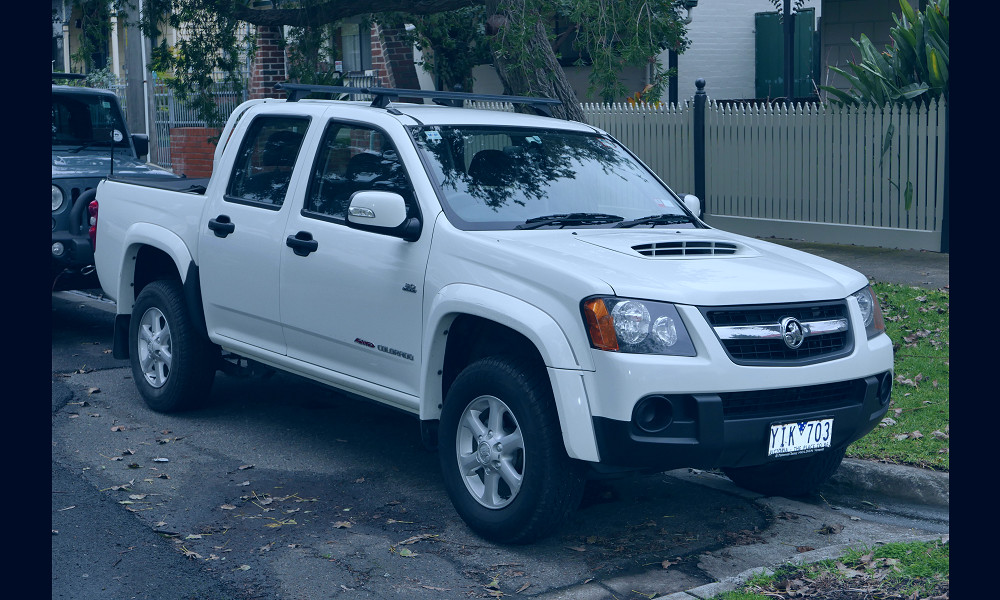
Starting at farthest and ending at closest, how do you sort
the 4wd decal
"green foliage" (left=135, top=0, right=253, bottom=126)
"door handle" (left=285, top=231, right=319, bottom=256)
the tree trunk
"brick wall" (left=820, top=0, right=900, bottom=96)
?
"brick wall" (left=820, top=0, right=900, bottom=96) → "green foliage" (left=135, top=0, right=253, bottom=126) → the tree trunk → "door handle" (left=285, top=231, right=319, bottom=256) → the 4wd decal

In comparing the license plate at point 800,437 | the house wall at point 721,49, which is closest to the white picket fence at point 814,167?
the house wall at point 721,49

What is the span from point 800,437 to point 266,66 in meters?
18.2

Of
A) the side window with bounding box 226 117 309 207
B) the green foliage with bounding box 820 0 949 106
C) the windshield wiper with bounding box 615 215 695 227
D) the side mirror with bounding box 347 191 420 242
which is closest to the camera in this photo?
the side mirror with bounding box 347 191 420 242

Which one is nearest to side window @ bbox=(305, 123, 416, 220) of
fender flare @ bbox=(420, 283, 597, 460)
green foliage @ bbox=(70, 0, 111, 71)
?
fender flare @ bbox=(420, 283, 597, 460)

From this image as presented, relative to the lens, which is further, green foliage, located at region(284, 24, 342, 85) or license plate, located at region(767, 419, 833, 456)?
green foliage, located at region(284, 24, 342, 85)

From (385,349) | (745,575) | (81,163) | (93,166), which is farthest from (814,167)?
(745,575)

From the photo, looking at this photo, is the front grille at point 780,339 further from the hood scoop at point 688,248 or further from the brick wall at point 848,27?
the brick wall at point 848,27

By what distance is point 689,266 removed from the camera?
15.9 feet

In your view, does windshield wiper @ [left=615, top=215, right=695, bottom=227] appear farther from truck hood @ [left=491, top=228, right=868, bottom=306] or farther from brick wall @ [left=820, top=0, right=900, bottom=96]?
brick wall @ [left=820, top=0, right=900, bottom=96]

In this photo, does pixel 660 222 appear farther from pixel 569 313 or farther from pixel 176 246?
pixel 176 246

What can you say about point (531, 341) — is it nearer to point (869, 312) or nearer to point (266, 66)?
point (869, 312)

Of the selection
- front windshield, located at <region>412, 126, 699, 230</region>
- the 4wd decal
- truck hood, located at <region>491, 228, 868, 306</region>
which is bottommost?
the 4wd decal

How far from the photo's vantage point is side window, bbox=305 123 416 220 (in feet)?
18.9

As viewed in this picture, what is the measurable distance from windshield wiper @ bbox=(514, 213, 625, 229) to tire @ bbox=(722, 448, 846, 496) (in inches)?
57.0
